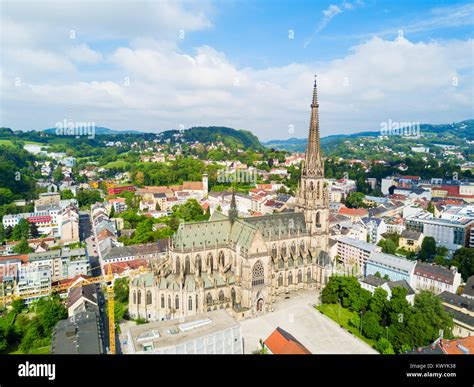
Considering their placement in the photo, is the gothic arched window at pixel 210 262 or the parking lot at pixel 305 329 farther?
the gothic arched window at pixel 210 262

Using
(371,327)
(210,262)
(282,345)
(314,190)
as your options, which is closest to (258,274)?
(210,262)

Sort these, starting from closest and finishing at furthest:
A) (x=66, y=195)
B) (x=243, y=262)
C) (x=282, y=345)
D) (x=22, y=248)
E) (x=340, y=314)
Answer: (x=282, y=345), (x=243, y=262), (x=340, y=314), (x=22, y=248), (x=66, y=195)

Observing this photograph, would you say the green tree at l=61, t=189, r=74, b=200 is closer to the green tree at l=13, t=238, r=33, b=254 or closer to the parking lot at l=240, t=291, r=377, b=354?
the green tree at l=13, t=238, r=33, b=254

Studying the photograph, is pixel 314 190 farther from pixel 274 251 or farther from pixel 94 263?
pixel 94 263

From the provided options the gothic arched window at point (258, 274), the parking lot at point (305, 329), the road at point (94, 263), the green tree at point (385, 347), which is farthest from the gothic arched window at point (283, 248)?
the road at point (94, 263)

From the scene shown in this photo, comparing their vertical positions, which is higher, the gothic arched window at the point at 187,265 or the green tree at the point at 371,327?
the gothic arched window at the point at 187,265

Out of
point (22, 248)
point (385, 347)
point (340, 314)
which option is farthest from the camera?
point (22, 248)

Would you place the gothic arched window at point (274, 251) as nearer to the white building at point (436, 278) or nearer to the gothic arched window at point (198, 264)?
the gothic arched window at point (198, 264)

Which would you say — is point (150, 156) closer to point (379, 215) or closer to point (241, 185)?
point (241, 185)
